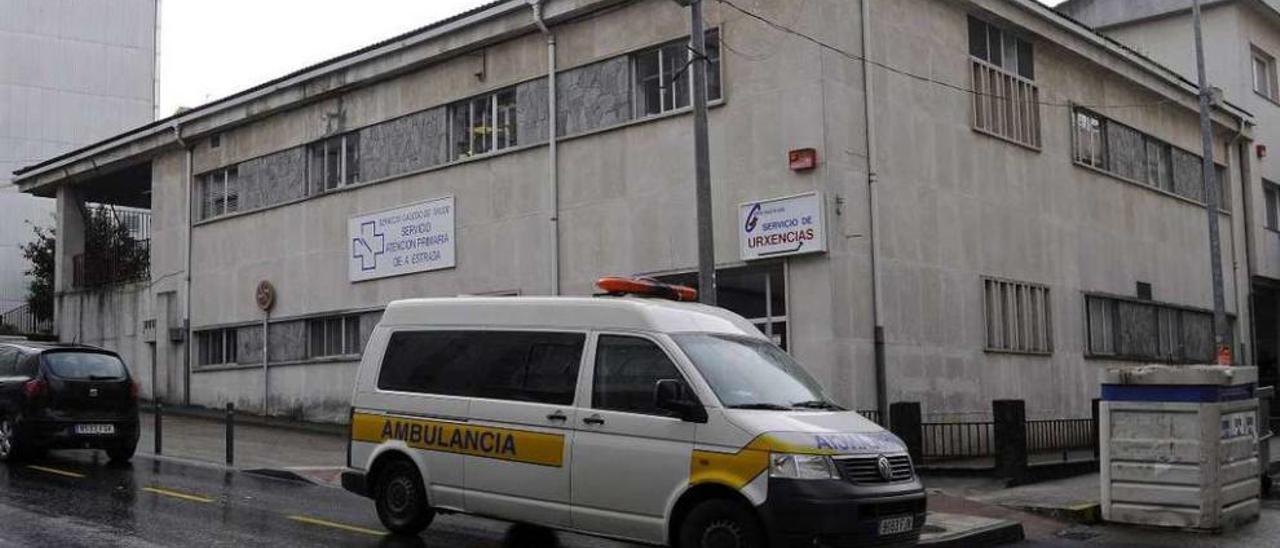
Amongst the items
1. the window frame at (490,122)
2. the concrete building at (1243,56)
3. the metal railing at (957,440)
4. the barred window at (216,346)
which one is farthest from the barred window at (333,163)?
the concrete building at (1243,56)

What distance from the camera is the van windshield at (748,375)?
8492 mm

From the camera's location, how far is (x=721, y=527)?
8.03 metres

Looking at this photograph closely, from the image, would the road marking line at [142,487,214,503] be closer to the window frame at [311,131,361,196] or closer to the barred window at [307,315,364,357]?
the barred window at [307,315,364,357]

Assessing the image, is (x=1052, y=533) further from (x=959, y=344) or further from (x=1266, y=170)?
(x=1266, y=170)

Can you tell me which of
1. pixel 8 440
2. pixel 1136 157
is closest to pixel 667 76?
pixel 8 440

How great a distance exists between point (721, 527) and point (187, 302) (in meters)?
22.2

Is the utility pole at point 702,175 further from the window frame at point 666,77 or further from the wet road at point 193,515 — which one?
the window frame at point 666,77

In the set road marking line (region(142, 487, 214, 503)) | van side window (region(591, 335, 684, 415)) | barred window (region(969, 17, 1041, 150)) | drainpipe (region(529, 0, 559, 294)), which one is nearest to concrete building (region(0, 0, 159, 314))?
drainpipe (region(529, 0, 559, 294))

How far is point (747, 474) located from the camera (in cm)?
795

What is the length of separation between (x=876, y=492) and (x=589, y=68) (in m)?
12.6

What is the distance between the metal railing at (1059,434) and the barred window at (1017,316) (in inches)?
51.2

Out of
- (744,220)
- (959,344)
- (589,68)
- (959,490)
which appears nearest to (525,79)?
(589,68)

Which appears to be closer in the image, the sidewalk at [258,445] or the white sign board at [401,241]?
the sidewalk at [258,445]

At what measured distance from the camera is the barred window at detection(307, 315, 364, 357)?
23.2 metres
